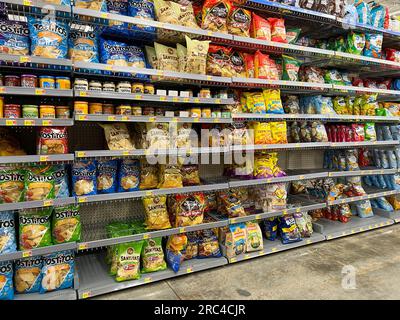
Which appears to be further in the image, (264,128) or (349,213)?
(349,213)

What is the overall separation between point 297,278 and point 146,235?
1.35 meters

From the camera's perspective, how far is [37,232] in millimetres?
1943

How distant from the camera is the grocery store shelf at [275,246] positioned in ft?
8.75

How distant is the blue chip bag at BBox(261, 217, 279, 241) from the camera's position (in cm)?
304

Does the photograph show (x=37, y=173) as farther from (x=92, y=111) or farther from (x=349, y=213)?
(x=349, y=213)

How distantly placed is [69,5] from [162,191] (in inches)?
57.5

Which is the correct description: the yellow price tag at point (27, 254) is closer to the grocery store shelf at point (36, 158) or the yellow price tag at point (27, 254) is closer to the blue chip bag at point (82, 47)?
the grocery store shelf at point (36, 158)

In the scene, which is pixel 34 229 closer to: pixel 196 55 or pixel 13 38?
pixel 13 38

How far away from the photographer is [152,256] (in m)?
2.34

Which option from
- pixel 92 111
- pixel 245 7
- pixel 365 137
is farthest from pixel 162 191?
pixel 365 137

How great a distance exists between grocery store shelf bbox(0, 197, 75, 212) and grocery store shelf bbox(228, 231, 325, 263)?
60.4 inches

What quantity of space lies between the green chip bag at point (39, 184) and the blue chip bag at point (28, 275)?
47cm

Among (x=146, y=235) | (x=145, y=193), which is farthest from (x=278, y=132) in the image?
(x=146, y=235)

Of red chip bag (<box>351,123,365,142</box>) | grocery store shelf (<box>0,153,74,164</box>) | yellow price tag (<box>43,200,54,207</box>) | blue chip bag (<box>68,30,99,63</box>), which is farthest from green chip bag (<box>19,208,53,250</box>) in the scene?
red chip bag (<box>351,123,365,142</box>)
